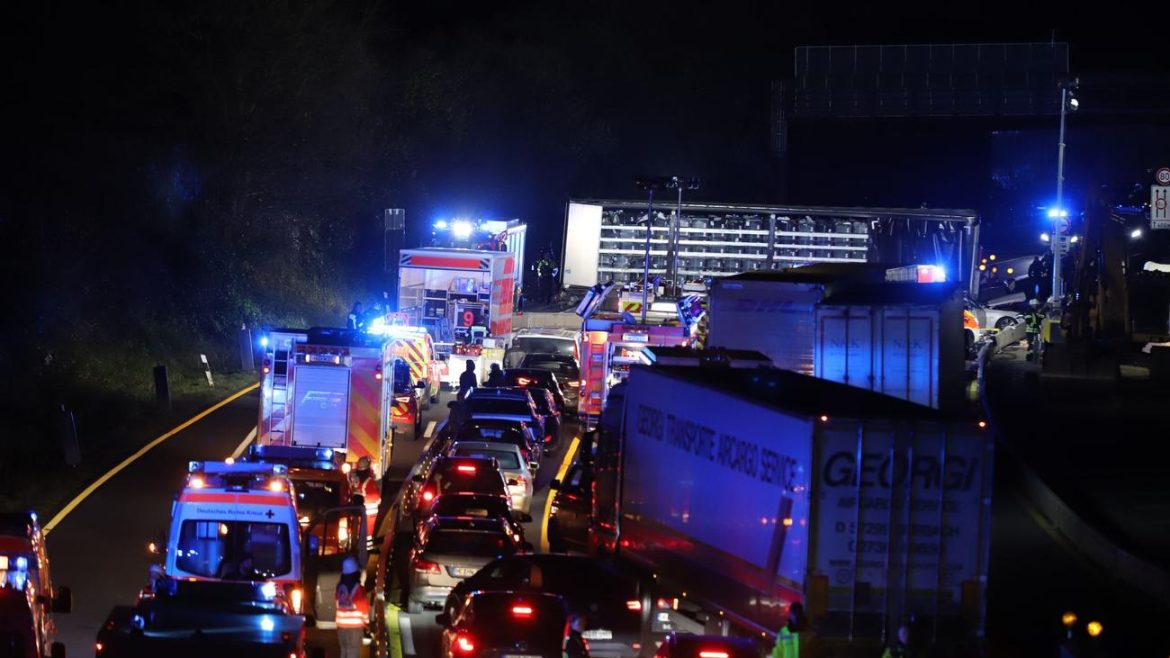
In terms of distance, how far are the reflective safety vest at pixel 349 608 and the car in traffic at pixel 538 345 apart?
78.9 feet

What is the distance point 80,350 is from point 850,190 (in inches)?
2078

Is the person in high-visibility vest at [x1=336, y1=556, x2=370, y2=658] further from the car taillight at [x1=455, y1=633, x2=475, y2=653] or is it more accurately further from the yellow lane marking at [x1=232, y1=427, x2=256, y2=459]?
the yellow lane marking at [x1=232, y1=427, x2=256, y2=459]

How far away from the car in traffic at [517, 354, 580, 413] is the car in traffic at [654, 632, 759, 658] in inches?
943

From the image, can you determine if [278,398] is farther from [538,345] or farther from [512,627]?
[538,345]

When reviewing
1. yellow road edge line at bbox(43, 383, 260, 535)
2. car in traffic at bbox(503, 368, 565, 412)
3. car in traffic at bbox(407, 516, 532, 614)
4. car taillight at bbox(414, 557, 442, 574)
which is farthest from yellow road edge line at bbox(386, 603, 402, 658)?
car in traffic at bbox(503, 368, 565, 412)

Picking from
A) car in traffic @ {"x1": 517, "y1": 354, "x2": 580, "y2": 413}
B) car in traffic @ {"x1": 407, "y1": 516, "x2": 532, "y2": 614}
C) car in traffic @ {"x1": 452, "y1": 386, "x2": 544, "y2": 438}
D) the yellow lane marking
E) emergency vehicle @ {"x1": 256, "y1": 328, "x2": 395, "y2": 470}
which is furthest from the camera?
car in traffic @ {"x1": 517, "y1": 354, "x2": 580, "y2": 413}

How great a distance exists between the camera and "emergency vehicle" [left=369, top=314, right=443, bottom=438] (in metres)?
31.9

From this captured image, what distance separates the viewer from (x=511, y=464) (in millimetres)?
25766

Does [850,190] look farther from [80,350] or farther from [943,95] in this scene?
[80,350]

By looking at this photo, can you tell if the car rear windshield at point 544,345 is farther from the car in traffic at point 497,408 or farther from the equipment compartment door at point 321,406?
the equipment compartment door at point 321,406

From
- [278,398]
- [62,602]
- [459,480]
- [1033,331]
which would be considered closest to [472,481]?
[459,480]

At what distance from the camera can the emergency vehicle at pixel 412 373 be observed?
3189cm

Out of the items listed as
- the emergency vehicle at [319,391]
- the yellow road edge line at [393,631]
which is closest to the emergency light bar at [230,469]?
the yellow road edge line at [393,631]

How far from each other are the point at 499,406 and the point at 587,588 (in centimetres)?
1313
